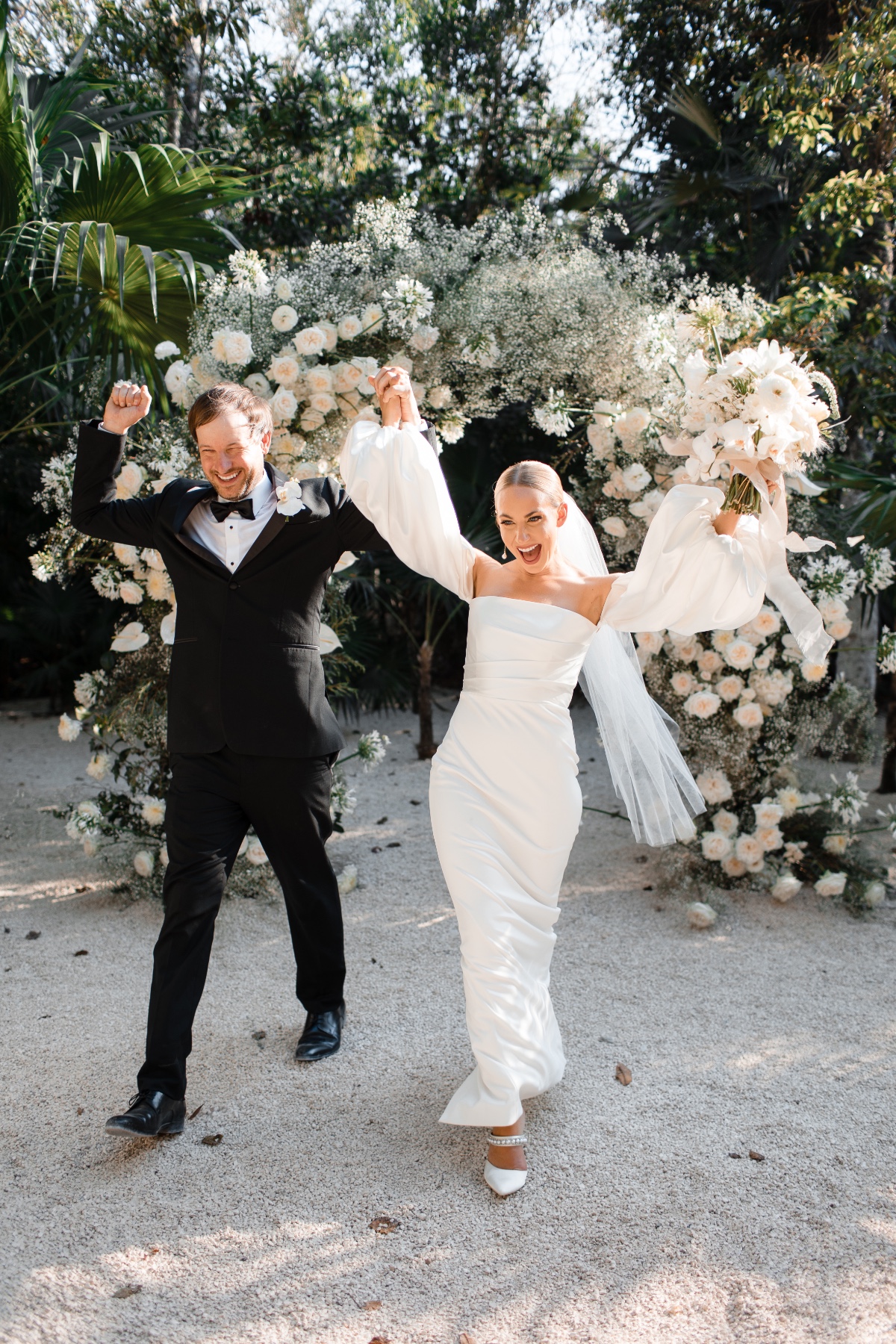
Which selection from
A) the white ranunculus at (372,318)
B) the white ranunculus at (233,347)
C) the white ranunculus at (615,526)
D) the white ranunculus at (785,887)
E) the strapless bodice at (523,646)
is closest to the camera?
the strapless bodice at (523,646)

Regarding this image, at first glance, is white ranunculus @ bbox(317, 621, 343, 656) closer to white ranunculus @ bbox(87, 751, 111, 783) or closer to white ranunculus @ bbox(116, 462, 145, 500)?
white ranunculus @ bbox(116, 462, 145, 500)

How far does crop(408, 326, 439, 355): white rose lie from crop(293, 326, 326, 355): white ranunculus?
42 centimetres

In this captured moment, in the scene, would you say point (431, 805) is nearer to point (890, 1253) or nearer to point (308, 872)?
point (308, 872)

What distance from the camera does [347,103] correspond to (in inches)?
392

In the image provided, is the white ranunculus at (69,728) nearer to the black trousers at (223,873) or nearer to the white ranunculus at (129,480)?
the white ranunculus at (129,480)

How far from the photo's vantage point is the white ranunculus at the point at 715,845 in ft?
15.9

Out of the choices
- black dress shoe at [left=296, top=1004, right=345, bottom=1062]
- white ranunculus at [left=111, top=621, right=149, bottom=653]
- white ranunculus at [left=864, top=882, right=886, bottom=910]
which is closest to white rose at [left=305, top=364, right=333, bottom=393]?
white ranunculus at [left=111, top=621, right=149, bottom=653]

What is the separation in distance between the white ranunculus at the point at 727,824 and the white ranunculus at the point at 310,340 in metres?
2.82

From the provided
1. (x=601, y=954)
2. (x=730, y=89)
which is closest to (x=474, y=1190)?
(x=601, y=954)

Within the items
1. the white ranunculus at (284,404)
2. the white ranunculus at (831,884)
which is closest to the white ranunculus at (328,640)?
the white ranunculus at (284,404)

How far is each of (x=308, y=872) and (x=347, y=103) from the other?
→ 8.97 metres

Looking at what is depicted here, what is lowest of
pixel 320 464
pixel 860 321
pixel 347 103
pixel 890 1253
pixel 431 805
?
pixel 890 1253

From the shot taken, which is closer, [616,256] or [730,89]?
[616,256]

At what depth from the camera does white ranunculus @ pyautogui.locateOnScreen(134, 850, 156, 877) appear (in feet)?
16.0
